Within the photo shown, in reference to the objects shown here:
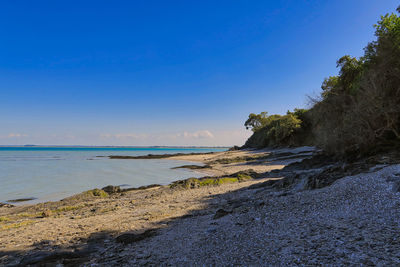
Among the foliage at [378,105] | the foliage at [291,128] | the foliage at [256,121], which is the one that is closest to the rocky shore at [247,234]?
the foliage at [378,105]

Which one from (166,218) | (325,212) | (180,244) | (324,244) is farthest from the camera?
(166,218)

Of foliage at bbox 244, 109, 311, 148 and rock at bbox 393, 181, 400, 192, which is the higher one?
foliage at bbox 244, 109, 311, 148

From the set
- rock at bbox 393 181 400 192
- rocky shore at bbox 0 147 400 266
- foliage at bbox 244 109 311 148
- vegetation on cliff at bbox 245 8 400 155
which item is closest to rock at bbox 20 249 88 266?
rocky shore at bbox 0 147 400 266

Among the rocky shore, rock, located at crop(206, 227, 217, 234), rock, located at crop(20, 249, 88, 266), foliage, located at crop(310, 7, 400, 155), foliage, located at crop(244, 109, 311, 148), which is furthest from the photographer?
foliage, located at crop(244, 109, 311, 148)

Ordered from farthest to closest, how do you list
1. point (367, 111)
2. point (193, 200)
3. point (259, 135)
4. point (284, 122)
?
point (259, 135) → point (284, 122) → point (367, 111) → point (193, 200)

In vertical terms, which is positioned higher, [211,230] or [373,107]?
[373,107]

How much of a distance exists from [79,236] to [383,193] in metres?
9.79

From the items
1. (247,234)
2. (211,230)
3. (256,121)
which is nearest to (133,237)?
(211,230)

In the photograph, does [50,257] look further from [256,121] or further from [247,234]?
[256,121]

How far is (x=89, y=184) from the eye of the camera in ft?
73.0

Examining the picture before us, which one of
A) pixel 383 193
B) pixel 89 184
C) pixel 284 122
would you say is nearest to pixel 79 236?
pixel 383 193

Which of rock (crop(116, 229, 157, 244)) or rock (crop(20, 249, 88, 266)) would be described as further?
rock (crop(116, 229, 157, 244))

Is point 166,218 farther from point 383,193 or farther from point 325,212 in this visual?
point 383,193

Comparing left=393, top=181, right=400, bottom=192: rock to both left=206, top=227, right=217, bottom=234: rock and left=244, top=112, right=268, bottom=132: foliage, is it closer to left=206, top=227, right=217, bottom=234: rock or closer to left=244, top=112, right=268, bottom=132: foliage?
left=206, top=227, right=217, bottom=234: rock
